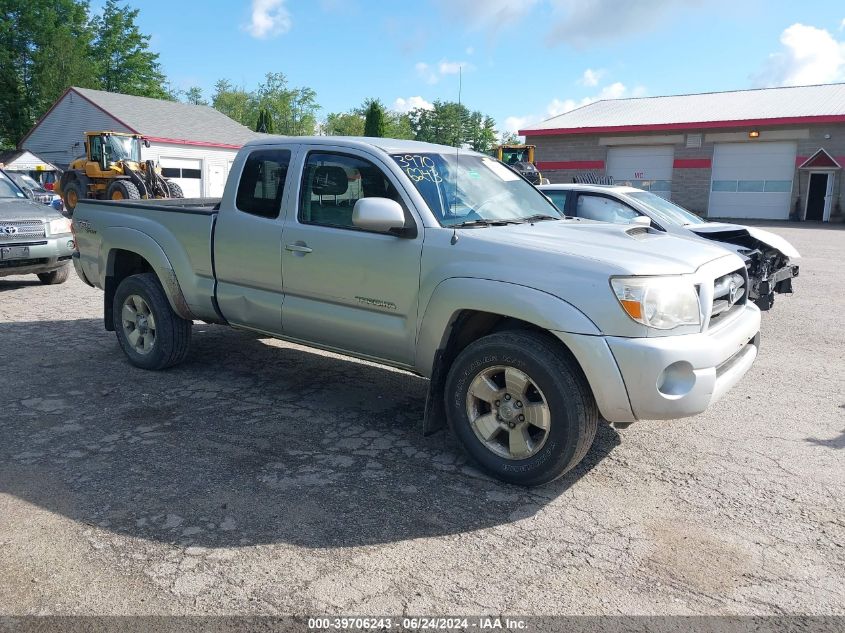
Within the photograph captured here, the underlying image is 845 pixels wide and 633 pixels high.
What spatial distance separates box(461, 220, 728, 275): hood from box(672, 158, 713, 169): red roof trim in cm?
3087

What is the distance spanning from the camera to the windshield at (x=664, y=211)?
872 centimetres

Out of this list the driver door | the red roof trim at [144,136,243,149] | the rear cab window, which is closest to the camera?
the driver door

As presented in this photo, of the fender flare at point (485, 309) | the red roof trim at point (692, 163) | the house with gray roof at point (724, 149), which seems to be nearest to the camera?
the fender flare at point (485, 309)

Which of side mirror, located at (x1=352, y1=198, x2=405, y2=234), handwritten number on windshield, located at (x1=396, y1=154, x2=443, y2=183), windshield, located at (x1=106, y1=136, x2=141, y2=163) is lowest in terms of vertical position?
side mirror, located at (x1=352, y1=198, x2=405, y2=234)

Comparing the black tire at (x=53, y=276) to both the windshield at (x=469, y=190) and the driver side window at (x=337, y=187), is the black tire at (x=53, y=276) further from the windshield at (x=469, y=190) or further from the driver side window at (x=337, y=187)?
the windshield at (x=469, y=190)

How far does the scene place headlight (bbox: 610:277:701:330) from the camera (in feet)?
11.4

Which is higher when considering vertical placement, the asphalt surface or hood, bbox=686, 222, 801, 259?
hood, bbox=686, 222, 801, 259

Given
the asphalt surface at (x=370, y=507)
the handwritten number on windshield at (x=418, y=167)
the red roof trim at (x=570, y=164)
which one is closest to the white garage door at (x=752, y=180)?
the red roof trim at (x=570, y=164)

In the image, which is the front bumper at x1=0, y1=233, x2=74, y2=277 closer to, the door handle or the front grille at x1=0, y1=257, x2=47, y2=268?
A: the front grille at x1=0, y1=257, x2=47, y2=268

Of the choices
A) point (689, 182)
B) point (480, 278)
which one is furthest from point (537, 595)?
point (689, 182)

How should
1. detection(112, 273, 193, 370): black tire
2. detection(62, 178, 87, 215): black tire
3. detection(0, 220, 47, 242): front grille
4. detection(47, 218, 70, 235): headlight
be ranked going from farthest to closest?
1. detection(62, 178, 87, 215): black tire
2. detection(47, 218, 70, 235): headlight
3. detection(0, 220, 47, 242): front grille
4. detection(112, 273, 193, 370): black tire

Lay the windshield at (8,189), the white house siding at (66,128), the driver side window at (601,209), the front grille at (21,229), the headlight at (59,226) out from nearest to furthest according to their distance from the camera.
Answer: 1. the driver side window at (601,209)
2. the front grille at (21,229)
3. the headlight at (59,226)
4. the windshield at (8,189)
5. the white house siding at (66,128)

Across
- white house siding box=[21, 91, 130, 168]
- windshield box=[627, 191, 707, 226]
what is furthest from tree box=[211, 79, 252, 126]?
windshield box=[627, 191, 707, 226]

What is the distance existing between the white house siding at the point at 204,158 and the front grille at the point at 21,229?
27.7 m
